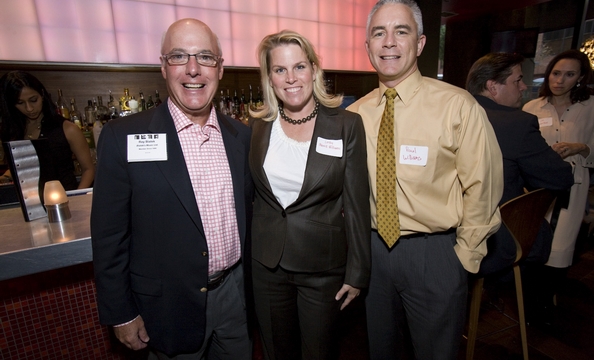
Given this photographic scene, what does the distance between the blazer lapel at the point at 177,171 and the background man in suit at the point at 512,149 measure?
1.47 metres

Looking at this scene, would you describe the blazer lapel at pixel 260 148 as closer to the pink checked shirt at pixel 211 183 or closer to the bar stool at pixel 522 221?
the pink checked shirt at pixel 211 183

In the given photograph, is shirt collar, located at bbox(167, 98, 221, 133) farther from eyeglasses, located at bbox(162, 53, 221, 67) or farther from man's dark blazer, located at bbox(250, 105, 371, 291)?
man's dark blazer, located at bbox(250, 105, 371, 291)

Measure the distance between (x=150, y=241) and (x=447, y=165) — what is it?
1243mm

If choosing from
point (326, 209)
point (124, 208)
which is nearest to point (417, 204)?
point (326, 209)

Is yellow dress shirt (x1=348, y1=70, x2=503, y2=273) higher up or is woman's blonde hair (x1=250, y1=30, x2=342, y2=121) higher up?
woman's blonde hair (x1=250, y1=30, x2=342, y2=121)

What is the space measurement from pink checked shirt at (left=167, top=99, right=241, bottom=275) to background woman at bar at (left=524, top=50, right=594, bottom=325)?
2627 millimetres

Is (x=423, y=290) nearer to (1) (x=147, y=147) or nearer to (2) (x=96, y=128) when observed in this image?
(1) (x=147, y=147)

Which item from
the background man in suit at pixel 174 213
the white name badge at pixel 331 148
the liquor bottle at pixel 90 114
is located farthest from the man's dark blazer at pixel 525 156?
the liquor bottle at pixel 90 114

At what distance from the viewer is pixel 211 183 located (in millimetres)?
1320

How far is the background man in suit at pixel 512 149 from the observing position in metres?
1.74

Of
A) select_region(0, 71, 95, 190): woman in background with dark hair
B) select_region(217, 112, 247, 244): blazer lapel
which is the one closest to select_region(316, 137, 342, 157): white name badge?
select_region(217, 112, 247, 244): blazer lapel

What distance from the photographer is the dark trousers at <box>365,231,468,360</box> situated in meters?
1.44

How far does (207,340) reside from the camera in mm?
1408

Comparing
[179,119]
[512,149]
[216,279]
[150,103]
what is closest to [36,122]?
[150,103]
